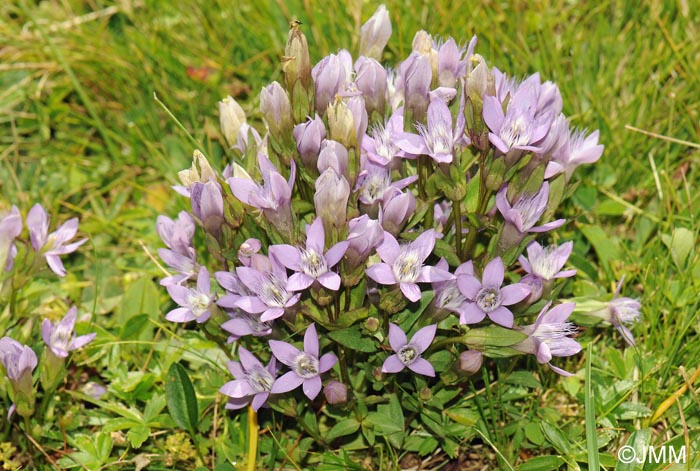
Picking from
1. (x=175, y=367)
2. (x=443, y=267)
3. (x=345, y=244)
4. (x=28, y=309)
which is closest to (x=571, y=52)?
(x=443, y=267)

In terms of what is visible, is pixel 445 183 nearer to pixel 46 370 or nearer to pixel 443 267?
pixel 443 267

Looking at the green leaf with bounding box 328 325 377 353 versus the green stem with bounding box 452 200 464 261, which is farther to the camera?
the green stem with bounding box 452 200 464 261

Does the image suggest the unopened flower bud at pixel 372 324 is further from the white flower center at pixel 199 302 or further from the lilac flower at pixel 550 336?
the white flower center at pixel 199 302

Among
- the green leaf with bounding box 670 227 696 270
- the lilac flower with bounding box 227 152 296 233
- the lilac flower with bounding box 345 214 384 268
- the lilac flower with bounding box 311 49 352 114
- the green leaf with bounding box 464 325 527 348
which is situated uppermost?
the lilac flower with bounding box 311 49 352 114

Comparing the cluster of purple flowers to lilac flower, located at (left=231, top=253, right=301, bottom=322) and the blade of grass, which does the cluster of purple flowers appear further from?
the blade of grass

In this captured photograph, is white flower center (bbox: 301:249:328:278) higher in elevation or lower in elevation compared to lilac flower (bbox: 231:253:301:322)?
higher

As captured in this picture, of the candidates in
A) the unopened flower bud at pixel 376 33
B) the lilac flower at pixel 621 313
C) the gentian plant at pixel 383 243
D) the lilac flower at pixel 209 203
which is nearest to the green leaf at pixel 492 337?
the gentian plant at pixel 383 243

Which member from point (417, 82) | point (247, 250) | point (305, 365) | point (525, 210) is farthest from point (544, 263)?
point (247, 250)

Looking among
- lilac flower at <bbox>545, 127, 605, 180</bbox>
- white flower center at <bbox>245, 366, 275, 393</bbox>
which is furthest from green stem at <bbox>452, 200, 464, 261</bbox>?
white flower center at <bbox>245, 366, 275, 393</bbox>
